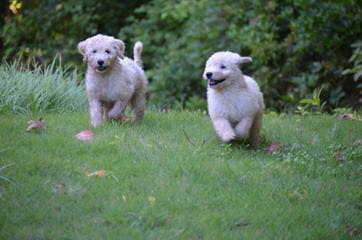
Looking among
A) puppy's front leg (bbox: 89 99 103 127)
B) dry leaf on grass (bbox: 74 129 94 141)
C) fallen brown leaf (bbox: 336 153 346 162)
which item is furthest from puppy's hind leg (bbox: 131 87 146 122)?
fallen brown leaf (bbox: 336 153 346 162)

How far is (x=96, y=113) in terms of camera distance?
864 cm

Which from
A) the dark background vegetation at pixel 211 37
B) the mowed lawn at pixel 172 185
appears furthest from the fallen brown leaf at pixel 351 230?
the dark background vegetation at pixel 211 37

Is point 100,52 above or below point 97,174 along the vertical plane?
above

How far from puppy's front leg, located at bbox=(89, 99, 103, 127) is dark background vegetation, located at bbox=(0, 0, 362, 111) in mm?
3969

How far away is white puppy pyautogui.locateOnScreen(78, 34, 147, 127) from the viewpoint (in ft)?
28.0

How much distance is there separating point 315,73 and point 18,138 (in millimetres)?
6674

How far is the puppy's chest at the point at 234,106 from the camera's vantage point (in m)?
7.95

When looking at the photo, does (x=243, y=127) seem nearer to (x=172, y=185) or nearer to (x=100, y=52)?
(x=172, y=185)

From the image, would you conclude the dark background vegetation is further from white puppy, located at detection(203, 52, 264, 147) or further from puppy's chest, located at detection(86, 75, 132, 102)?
puppy's chest, located at detection(86, 75, 132, 102)

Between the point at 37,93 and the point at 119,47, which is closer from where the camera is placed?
the point at 119,47

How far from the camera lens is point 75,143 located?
7.74m

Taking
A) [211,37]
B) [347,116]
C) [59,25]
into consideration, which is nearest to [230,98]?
[347,116]

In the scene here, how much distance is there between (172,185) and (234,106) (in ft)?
5.41

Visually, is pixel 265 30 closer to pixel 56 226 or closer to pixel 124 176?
pixel 124 176
